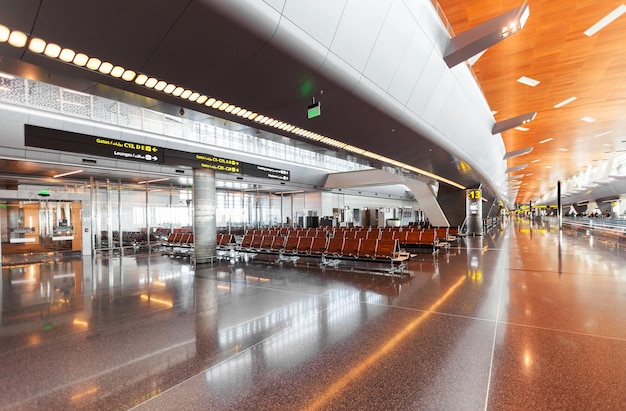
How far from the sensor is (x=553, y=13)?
6.62 meters

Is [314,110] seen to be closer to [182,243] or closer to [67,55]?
[67,55]

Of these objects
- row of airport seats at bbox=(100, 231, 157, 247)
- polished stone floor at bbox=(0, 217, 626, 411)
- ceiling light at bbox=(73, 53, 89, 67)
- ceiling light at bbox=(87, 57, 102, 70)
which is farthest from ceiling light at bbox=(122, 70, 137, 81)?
row of airport seats at bbox=(100, 231, 157, 247)

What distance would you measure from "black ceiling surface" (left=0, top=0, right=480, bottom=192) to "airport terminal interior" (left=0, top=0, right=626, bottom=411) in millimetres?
30

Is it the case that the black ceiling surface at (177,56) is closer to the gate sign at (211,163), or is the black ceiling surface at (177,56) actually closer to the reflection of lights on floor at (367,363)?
the reflection of lights on floor at (367,363)

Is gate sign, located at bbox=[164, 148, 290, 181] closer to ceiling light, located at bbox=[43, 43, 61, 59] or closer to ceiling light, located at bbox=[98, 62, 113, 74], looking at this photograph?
ceiling light, located at bbox=[98, 62, 113, 74]

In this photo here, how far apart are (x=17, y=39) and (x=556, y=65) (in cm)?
1168

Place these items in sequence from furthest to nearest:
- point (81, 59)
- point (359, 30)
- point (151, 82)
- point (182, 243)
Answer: point (182, 243) → point (359, 30) → point (151, 82) → point (81, 59)

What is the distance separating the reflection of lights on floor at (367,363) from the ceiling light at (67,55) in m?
4.82

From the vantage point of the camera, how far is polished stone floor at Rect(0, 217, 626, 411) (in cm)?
292

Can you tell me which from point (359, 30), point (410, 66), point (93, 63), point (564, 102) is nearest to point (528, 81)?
point (564, 102)

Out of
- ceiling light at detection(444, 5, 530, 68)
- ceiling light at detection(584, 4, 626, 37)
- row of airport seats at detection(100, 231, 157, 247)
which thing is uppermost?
ceiling light at detection(584, 4, 626, 37)

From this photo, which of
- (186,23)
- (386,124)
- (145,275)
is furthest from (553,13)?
(145,275)

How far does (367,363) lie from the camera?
355 centimetres

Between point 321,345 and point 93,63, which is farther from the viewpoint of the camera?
point 93,63
